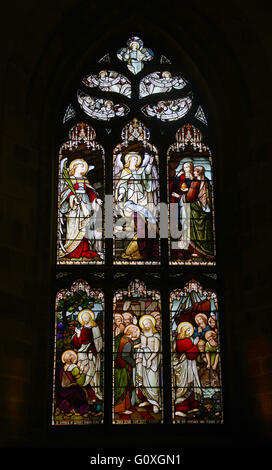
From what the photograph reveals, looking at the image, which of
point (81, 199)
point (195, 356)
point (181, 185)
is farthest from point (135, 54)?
point (195, 356)

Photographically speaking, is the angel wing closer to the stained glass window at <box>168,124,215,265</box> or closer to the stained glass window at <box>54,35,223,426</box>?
the stained glass window at <box>54,35,223,426</box>

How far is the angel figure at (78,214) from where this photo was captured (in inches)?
391

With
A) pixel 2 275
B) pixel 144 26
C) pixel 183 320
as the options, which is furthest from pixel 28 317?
pixel 144 26

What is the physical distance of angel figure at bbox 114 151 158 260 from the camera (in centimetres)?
1000

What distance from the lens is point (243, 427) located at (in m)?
9.05

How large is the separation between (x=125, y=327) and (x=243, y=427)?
1694 mm

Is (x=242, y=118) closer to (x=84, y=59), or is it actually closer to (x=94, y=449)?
(x=84, y=59)

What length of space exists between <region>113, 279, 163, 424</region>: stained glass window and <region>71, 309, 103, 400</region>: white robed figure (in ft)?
0.61

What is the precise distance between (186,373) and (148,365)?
429 mm

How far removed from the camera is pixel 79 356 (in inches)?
372

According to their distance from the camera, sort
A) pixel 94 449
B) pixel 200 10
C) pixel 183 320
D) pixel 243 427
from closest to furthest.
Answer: pixel 94 449, pixel 243 427, pixel 183 320, pixel 200 10

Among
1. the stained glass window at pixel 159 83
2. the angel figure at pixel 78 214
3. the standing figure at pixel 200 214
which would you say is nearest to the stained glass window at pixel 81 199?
the angel figure at pixel 78 214

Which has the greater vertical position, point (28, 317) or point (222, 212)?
point (222, 212)

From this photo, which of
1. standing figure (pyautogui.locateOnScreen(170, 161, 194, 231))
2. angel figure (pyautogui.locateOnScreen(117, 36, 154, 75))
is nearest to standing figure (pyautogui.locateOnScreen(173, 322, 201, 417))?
standing figure (pyautogui.locateOnScreen(170, 161, 194, 231))
